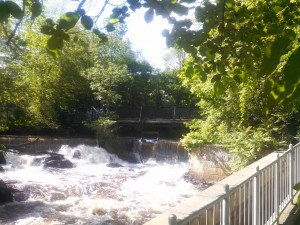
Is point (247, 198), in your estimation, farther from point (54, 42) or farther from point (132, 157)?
point (132, 157)

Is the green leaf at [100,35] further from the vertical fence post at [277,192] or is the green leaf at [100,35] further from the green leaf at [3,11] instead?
the vertical fence post at [277,192]

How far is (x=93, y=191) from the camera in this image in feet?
37.5

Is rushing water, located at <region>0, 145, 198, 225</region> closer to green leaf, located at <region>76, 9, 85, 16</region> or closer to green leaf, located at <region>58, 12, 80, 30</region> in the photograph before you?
green leaf, located at <region>76, 9, 85, 16</region>

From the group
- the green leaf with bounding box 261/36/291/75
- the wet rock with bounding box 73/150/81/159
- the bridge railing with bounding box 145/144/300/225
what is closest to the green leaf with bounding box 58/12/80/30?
the bridge railing with bounding box 145/144/300/225

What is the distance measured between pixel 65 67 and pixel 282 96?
24.5 m

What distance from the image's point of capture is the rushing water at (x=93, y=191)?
897 cm

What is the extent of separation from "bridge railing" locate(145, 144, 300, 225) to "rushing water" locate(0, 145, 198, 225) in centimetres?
366

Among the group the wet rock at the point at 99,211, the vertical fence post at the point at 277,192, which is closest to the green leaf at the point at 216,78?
the vertical fence post at the point at 277,192

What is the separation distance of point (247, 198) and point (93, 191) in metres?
8.77

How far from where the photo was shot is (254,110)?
10.9 meters

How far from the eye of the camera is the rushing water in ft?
29.4

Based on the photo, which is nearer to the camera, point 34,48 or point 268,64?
point 268,64

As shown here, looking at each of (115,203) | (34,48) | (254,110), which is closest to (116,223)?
(115,203)

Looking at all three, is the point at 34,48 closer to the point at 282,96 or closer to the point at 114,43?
the point at 114,43
